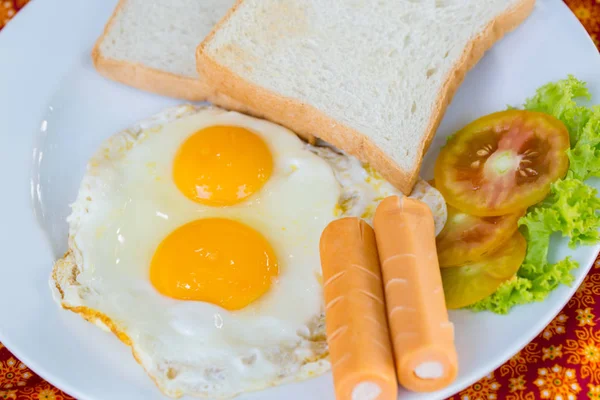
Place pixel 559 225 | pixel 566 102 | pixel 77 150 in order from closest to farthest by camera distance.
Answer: pixel 559 225 → pixel 566 102 → pixel 77 150

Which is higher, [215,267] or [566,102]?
[566,102]

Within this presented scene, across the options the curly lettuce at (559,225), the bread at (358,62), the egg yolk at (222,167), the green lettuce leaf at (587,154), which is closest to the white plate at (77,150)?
the curly lettuce at (559,225)

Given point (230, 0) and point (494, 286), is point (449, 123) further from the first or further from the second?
point (230, 0)

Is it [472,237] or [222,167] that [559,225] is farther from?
[222,167]

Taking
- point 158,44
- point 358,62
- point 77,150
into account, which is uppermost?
point 358,62

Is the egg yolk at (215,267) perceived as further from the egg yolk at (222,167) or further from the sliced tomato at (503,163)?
the sliced tomato at (503,163)

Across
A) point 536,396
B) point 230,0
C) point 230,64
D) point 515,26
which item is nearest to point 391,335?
point 536,396

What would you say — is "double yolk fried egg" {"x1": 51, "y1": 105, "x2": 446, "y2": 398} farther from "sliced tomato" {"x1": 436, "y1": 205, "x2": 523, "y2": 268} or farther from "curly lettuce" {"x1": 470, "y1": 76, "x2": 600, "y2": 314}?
"curly lettuce" {"x1": 470, "y1": 76, "x2": 600, "y2": 314}

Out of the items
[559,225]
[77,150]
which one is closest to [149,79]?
[77,150]
